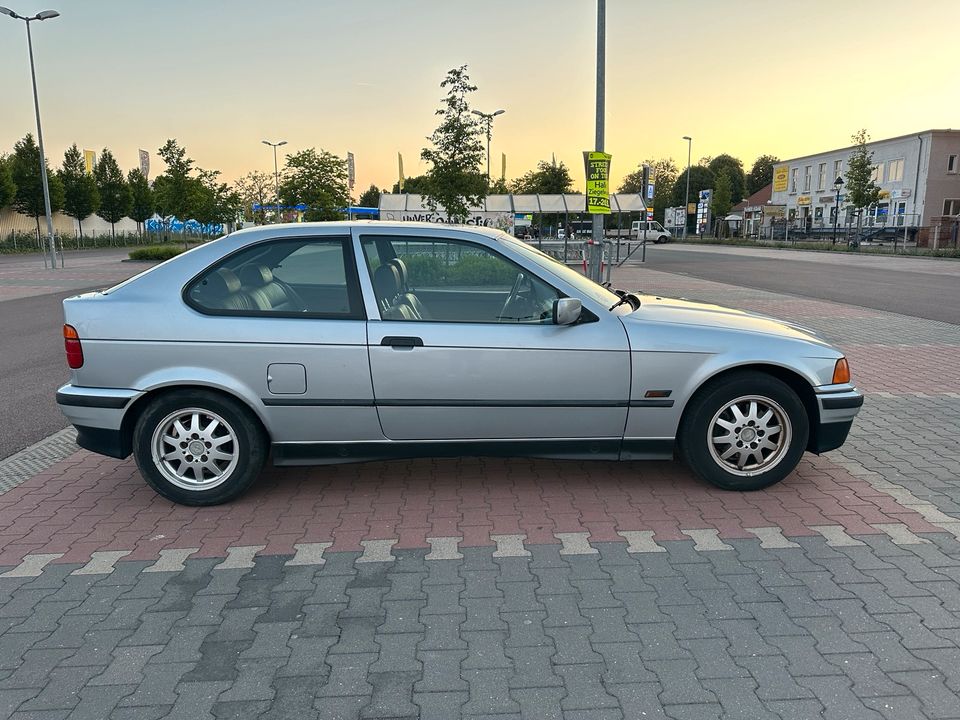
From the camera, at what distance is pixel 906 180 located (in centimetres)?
5628

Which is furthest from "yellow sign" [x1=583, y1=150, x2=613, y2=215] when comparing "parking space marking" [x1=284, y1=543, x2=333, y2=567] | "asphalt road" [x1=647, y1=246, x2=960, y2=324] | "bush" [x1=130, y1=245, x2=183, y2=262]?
"bush" [x1=130, y1=245, x2=183, y2=262]

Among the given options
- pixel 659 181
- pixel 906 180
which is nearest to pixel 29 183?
pixel 906 180

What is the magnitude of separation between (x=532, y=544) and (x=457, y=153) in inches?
680

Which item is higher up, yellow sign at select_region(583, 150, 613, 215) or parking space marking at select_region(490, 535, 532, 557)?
yellow sign at select_region(583, 150, 613, 215)

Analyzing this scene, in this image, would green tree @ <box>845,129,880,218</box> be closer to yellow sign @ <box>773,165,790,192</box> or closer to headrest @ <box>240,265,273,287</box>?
yellow sign @ <box>773,165,790,192</box>

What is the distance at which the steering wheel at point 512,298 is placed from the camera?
14.0 feet

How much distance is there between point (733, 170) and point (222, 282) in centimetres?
12178

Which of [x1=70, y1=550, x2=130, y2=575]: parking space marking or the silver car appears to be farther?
the silver car

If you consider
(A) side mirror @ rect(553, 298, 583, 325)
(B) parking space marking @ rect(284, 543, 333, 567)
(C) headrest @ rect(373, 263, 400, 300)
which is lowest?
(B) parking space marking @ rect(284, 543, 333, 567)

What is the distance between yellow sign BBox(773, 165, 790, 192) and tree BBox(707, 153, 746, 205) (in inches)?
1266

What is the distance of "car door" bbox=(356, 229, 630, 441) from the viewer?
4.14 meters

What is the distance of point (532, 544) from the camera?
12.5 ft

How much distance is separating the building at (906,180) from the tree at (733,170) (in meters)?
42.3

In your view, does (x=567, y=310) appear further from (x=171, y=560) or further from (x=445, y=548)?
(x=171, y=560)
